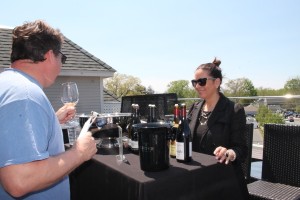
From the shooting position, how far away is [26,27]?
1419mm

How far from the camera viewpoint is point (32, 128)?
1095 millimetres

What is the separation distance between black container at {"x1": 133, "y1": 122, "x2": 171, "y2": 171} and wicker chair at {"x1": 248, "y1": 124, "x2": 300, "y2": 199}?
131cm

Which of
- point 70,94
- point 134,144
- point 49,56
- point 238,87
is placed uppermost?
point 238,87

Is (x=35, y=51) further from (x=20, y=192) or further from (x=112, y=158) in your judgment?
(x=112, y=158)

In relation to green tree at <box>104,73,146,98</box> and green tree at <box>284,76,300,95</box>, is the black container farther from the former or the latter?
green tree at <box>284,76,300,95</box>

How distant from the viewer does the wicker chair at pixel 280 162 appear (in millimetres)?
2391

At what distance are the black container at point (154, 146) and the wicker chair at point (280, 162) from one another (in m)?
1.31

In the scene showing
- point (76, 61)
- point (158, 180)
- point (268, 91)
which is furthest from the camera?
point (268, 91)

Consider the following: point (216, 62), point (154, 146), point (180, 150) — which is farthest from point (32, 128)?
point (216, 62)

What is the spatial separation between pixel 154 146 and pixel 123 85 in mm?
54002


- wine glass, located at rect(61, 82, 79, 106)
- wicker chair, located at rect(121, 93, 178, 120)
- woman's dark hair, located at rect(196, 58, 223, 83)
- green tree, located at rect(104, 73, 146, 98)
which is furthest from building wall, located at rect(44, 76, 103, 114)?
green tree, located at rect(104, 73, 146, 98)

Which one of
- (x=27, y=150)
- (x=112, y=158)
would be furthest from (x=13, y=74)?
(x=112, y=158)

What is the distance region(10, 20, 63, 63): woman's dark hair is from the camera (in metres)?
1.38

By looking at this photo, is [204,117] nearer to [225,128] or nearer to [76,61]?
[225,128]
